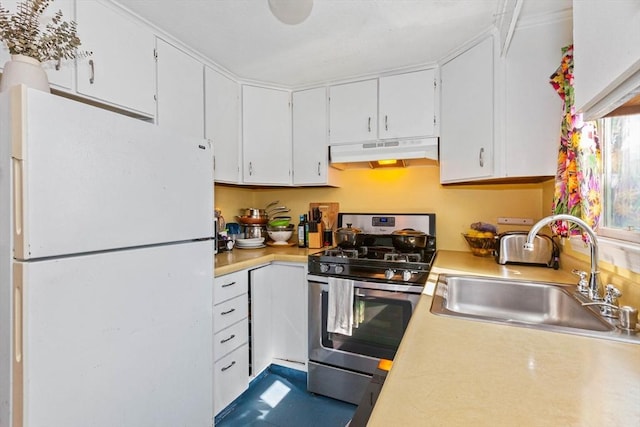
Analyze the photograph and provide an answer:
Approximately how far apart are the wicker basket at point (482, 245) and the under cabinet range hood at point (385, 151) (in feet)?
2.00

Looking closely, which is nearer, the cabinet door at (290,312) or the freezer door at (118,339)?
the freezer door at (118,339)

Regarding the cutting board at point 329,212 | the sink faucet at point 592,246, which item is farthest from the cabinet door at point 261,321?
the sink faucet at point 592,246

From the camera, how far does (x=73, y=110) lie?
931 millimetres

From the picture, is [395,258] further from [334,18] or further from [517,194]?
[334,18]

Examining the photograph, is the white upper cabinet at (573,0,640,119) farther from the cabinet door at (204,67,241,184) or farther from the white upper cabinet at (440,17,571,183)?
the cabinet door at (204,67,241,184)

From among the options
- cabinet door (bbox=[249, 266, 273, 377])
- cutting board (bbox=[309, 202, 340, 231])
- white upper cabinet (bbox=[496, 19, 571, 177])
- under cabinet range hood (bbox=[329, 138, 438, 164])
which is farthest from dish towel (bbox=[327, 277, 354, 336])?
white upper cabinet (bbox=[496, 19, 571, 177])

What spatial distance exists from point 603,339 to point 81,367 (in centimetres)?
156

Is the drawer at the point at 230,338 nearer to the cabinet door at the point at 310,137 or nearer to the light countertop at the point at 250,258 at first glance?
the light countertop at the point at 250,258

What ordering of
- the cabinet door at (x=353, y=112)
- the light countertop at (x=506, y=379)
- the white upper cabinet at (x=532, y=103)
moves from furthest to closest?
the cabinet door at (x=353, y=112), the white upper cabinet at (x=532, y=103), the light countertop at (x=506, y=379)

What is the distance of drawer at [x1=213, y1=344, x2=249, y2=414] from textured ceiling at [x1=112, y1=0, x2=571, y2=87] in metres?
1.88

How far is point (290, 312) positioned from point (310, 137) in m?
1.37

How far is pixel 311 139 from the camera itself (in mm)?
2381

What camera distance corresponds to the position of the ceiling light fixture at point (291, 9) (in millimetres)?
1249

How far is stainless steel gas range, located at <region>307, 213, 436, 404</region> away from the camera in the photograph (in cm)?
175
